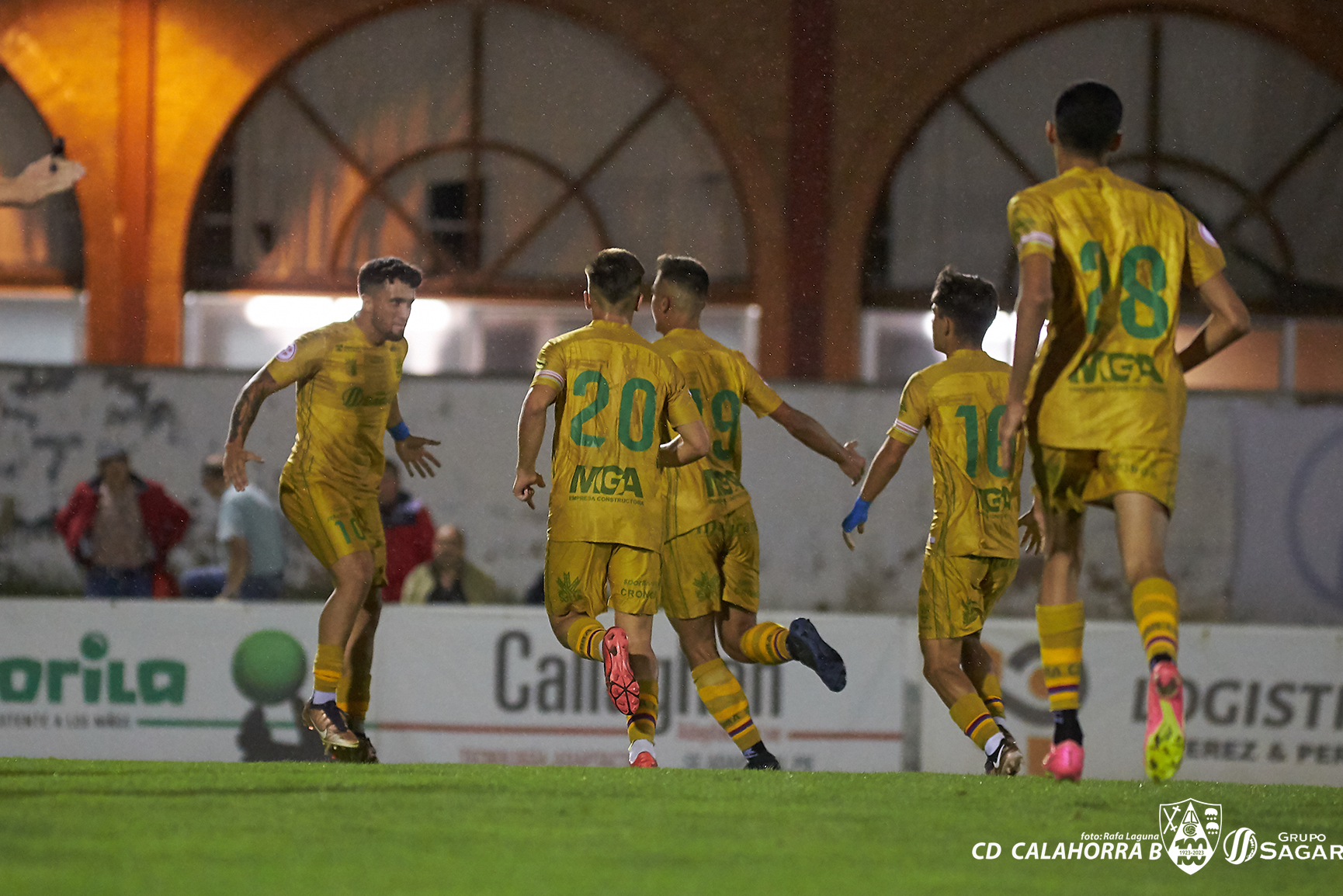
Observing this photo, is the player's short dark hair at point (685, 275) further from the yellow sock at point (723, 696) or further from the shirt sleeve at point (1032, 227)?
the shirt sleeve at point (1032, 227)

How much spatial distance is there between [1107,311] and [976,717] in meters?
2.58

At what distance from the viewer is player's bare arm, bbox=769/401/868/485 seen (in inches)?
311

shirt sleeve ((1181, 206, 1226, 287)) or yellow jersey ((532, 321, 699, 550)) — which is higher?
shirt sleeve ((1181, 206, 1226, 287))

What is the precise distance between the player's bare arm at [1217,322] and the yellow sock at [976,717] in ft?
7.47

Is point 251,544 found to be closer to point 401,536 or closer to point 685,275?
point 401,536

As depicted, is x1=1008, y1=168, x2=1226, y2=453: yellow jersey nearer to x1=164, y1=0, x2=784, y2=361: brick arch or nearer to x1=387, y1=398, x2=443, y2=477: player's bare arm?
x1=387, y1=398, x2=443, y2=477: player's bare arm

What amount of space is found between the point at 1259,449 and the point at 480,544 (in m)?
6.06

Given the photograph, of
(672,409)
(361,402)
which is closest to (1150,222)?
(672,409)

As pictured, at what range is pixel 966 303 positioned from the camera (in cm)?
776

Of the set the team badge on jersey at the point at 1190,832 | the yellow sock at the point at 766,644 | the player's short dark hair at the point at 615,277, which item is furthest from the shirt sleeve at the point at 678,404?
the team badge on jersey at the point at 1190,832

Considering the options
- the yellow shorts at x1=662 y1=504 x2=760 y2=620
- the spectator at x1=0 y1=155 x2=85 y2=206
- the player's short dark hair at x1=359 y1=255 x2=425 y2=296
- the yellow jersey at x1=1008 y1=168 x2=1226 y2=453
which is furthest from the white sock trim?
the spectator at x1=0 y1=155 x2=85 y2=206

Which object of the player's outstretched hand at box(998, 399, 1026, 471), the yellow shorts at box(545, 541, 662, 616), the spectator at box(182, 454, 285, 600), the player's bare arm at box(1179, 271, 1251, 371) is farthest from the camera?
the spectator at box(182, 454, 285, 600)

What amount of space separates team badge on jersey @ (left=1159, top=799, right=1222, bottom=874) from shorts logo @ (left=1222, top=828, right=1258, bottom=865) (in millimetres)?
35

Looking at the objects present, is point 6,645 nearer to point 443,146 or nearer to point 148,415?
point 148,415
